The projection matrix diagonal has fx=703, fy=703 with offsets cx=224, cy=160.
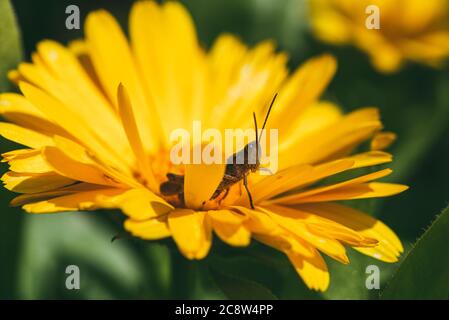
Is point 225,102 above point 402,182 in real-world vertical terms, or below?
above

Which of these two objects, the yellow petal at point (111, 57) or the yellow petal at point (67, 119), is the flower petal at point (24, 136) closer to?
the yellow petal at point (67, 119)

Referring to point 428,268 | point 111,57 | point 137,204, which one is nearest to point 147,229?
point 137,204

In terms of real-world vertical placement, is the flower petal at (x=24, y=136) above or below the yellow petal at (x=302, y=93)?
below

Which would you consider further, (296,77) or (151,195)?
(296,77)

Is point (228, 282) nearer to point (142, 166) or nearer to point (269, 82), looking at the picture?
point (142, 166)

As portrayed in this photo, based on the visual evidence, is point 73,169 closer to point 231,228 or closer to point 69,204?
point 69,204

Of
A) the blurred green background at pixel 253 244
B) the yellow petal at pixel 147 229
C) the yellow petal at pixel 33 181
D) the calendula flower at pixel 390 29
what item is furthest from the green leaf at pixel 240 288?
the calendula flower at pixel 390 29

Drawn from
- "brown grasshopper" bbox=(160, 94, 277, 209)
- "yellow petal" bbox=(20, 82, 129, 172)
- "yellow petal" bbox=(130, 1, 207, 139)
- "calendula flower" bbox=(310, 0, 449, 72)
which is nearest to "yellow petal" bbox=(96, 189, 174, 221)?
"brown grasshopper" bbox=(160, 94, 277, 209)

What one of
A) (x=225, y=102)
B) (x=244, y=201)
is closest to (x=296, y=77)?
(x=225, y=102)
